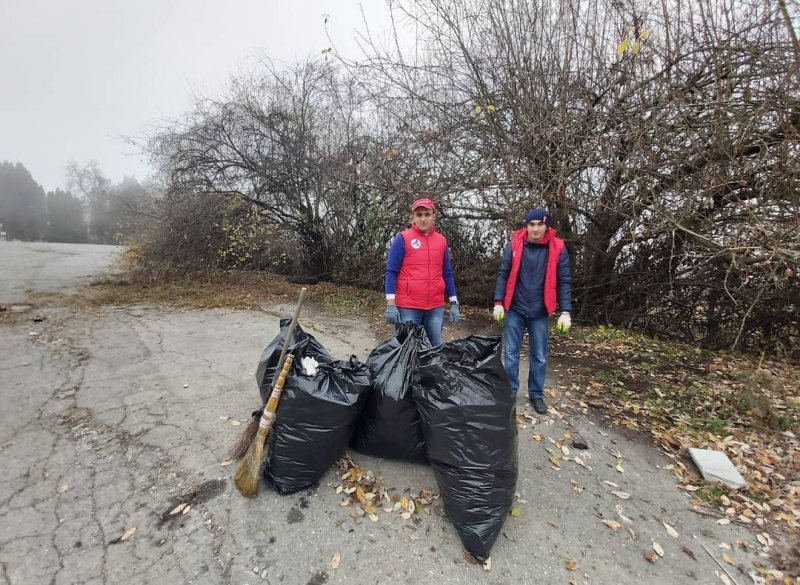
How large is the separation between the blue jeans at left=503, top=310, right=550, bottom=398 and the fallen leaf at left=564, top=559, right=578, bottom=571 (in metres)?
1.42

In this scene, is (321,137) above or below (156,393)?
above

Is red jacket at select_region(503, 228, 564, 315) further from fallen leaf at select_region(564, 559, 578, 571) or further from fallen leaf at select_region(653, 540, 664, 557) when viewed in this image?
fallen leaf at select_region(564, 559, 578, 571)

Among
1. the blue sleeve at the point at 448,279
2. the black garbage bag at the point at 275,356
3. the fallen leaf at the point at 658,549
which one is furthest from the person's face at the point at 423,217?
the fallen leaf at the point at 658,549

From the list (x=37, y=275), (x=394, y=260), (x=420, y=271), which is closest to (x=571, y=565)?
(x=420, y=271)

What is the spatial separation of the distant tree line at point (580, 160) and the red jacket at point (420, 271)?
2.03 metres

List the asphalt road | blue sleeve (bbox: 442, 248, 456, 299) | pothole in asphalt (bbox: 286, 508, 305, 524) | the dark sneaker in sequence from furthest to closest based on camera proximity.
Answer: the asphalt road → blue sleeve (bbox: 442, 248, 456, 299) → the dark sneaker → pothole in asphalt (bbox: 286, 508, 305, 524)

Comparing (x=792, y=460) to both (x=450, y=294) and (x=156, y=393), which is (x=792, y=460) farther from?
(x=156, y=393)

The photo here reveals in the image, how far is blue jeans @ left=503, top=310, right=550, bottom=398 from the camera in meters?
2.89

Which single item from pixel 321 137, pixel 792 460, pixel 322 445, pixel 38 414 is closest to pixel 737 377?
pixel 792 460

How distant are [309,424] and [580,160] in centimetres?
407

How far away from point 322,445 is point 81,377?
2.63 meters

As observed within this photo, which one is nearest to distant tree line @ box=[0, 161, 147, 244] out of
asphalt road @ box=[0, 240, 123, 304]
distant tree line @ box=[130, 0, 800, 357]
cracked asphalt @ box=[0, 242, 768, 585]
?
asphalt road @ box=[0, 240, 123, 304]

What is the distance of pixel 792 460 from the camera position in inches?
95.1

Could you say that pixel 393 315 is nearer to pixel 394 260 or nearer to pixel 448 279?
pixel 394 260
